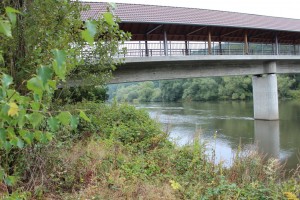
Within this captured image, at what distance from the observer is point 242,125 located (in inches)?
863

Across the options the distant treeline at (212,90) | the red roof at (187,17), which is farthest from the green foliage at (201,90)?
the red roof at (187,17)

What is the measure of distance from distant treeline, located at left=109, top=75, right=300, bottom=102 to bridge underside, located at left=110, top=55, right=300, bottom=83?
23138mm

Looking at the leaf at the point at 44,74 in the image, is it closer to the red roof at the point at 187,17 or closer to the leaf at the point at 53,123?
the leaf at the point at 53,123

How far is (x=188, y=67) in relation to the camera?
20.2 m

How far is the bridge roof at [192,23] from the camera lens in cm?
1661

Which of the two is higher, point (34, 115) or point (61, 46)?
point (61, 46)

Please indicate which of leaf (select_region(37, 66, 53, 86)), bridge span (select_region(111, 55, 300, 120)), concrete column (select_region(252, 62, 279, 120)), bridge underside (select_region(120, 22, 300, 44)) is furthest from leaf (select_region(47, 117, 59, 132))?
concrete column (select_region(252, 62, 279, 120))

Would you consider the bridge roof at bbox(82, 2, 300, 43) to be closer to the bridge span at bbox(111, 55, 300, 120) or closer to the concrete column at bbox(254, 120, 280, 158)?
the bridge span at bbox(111, 55, 300, 120)

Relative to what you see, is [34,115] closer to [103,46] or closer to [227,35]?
[103,46]

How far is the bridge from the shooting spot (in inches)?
673

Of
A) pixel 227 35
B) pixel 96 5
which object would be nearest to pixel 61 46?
pixel 96 5

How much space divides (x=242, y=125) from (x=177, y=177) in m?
17.5

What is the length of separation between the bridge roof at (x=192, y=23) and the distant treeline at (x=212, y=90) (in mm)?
22946

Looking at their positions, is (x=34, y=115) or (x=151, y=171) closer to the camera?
(x=34, y=115)
